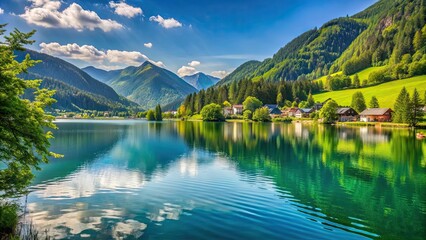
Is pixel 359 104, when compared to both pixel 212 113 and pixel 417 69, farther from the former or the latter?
pixel 212 113

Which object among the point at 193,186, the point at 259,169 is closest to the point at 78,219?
the point at 193,186

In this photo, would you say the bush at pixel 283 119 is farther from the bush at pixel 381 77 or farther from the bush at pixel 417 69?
the bush at pixel 417 69

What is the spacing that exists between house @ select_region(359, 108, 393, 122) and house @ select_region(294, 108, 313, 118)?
37425 mm

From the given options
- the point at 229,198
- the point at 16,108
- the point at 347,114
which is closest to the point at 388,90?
the point at 347,114

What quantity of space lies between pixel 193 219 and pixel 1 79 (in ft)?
39.1

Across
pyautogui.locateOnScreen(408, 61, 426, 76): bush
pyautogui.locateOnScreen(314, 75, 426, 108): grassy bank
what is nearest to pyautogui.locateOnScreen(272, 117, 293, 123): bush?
pyautogui.locateOnScreen(314, 75, 426, 108): grassy bank

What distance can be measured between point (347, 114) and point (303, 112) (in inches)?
1189

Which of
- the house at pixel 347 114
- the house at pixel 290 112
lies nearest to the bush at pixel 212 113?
the house at pixel 290 112

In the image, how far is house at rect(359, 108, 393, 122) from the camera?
13588 cm

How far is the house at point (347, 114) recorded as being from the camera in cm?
15571

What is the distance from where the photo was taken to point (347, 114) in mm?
157250

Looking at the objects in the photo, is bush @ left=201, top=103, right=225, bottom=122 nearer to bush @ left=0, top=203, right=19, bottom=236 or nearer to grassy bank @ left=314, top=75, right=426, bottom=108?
grassy bank @ left=314, top=75, right=426, bottom=108

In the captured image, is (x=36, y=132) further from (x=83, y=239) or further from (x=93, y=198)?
(x=93, y=198)

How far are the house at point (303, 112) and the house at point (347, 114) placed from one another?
25.1 m
